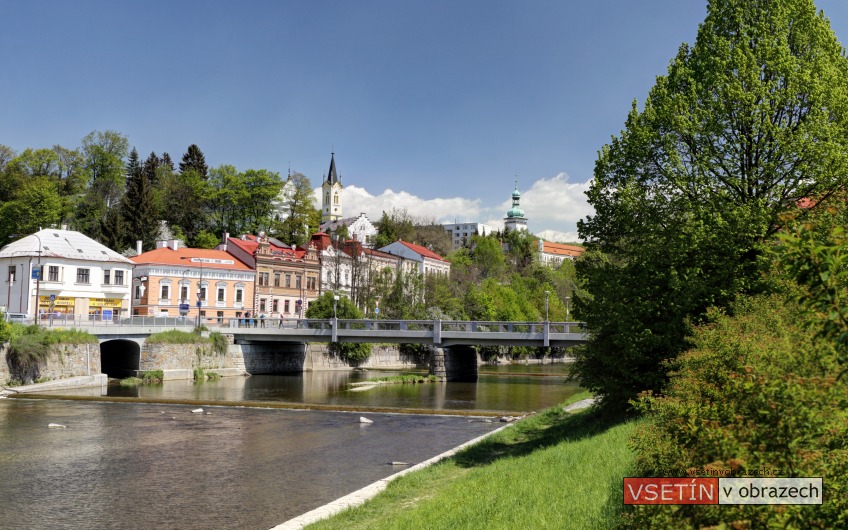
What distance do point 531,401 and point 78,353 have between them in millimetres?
28437

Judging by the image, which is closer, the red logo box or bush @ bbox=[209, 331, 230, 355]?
the red logo box

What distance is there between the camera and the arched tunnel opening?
5153cm

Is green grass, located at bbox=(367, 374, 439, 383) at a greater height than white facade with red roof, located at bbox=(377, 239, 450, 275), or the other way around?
white facade with red roof, located at bbox=(377, 239, 450, 275)

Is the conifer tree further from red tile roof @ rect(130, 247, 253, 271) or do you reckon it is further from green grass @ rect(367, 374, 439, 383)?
green grass @ rect(367, 374, 439, 383)

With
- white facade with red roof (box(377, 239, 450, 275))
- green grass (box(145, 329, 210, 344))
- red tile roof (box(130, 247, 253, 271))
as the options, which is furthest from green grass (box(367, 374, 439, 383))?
white facade with red roof (box(377, 239, 450, 275))

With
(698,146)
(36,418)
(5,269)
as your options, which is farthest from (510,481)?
(5,269)

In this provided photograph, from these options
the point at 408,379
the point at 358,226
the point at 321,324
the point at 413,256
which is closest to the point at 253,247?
the point at 321,324

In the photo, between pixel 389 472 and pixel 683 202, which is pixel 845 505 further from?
pixel 389 472

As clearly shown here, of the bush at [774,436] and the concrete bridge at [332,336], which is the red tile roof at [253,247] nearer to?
the concrete bridge at [332,336]

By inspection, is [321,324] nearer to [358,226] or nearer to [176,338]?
[176,338]

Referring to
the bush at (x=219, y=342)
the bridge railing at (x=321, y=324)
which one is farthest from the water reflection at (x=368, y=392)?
the bridge railing at (x=321, y=324)

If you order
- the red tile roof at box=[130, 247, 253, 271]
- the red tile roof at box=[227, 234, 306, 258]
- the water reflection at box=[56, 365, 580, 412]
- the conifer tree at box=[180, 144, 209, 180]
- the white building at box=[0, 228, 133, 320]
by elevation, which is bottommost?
the water reflection at box=[56, 365, 580, 412]

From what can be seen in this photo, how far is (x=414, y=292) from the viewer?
264 feet

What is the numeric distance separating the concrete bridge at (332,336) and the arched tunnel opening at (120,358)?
0.09 feet
